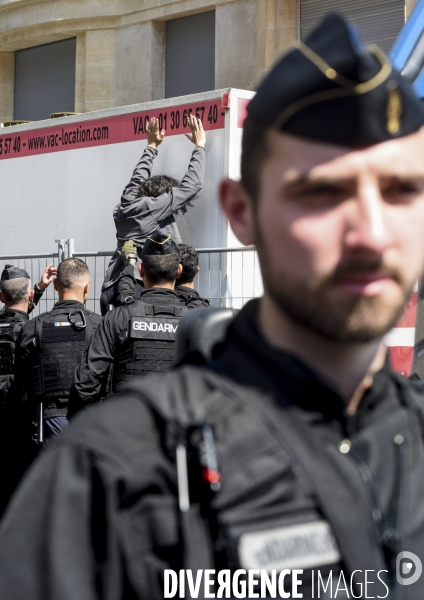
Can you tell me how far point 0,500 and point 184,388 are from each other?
5.39 m

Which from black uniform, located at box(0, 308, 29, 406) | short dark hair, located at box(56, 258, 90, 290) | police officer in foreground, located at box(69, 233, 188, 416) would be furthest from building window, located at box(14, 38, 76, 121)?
police officer in foreground, located at box(69, 233, 188, 416)

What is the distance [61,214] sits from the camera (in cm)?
846

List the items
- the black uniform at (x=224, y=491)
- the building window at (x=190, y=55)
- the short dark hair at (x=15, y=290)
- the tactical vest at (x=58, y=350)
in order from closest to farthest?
1. the black uniform at (x=224, y=491)
2. the tactical vest at (x=58, y=350)
3. the short dark hair at (x=15, y=290)
4. the building window at (x=190, y=55)

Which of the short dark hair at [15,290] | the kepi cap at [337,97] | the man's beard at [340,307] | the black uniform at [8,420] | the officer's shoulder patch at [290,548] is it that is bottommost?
the black uniform at [8,420]

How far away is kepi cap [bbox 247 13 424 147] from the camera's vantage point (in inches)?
50.2

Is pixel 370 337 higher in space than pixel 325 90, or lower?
lower

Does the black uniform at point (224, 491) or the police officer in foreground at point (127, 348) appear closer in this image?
the black uniform at point (224, 491)

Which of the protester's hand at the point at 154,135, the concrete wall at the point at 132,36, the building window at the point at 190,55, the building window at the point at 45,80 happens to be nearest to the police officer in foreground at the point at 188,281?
the protester's hand at the point at 154,135

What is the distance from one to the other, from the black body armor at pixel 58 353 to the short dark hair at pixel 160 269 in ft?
1.91

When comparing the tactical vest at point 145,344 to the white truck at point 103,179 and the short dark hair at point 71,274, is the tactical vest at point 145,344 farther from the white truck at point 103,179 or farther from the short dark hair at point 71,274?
the white truck at point 103,179

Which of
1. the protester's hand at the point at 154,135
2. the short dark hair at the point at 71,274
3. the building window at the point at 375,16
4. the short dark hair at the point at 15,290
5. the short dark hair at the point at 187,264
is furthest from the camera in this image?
the building window at the point at 375,16

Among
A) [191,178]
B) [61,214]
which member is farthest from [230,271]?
[61,214]

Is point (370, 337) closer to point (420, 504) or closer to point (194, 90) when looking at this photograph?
point (420, 504)

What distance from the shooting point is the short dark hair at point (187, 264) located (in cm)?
627
